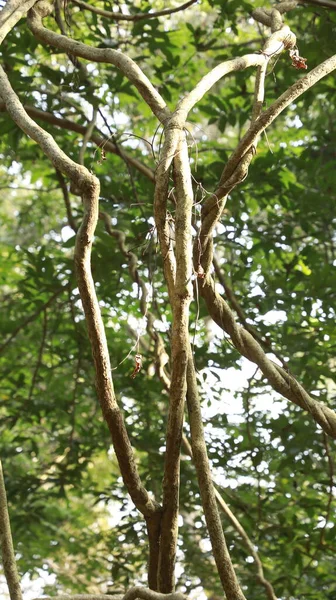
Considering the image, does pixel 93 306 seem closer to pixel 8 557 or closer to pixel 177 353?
pixel 177 353

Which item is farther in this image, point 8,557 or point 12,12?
point 12,12

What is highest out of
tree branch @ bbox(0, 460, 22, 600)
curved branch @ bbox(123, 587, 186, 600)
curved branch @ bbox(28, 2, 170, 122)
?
curved branch @ bbox(28, 2, 170, 122)

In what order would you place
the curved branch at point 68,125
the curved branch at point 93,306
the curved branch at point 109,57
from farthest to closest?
1. the curved branch at point 68,125
2. the curved branch at point 109,57
3. the curved branch at point 93,306

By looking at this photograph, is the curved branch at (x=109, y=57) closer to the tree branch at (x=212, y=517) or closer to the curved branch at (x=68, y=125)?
the tree branch at (x=212, y=517)

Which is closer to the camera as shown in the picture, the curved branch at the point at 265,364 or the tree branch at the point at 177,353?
the tree branch at the point at 177,353

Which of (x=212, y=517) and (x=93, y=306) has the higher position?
(x=93, y=306)

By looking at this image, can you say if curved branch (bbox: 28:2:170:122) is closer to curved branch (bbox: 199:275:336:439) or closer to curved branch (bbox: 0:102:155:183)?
curved branch (bbox: 199:275:336:439)

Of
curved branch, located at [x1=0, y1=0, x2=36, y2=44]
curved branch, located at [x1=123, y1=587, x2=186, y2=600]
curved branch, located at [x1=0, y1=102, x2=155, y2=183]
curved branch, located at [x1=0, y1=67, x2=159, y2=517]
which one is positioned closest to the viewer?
curved branch, located at [x1=123, y1=587, x2=186, y2=600]

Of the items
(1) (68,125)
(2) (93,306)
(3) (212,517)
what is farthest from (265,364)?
(1) (68,125)

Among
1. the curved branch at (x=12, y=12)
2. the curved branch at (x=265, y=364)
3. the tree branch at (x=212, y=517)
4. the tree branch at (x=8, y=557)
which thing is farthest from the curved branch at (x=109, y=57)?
the tree branch at (x=8, y=557)

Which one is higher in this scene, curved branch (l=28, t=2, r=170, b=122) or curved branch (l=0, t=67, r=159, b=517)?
curved branch (l=28, t=2, r=170, b=122)

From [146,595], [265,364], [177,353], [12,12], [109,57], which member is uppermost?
[12,12]

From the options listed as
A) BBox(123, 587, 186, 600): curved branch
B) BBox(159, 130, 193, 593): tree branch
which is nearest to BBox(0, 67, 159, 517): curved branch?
BBox(159, 130, 193, 593): tree branch

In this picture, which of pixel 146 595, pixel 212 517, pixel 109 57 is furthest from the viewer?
pixel 109 57
